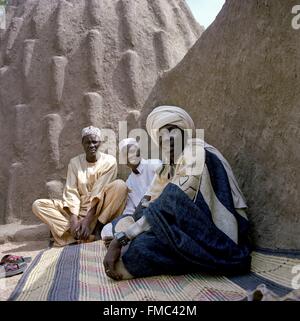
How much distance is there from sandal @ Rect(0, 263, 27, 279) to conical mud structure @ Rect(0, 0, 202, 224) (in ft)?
9.51

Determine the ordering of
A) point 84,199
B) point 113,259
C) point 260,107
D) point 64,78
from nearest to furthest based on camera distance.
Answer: point 113,259 → point 260,107 → point 84,199 → point 64,78

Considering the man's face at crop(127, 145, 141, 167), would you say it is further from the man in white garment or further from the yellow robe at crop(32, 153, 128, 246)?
the yellow robe at crop(32, 153, 128, 246)

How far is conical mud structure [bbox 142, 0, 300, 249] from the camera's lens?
314 centimetres

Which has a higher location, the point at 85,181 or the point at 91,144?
the point at 91,144

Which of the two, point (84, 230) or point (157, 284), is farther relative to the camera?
point (84, 230)

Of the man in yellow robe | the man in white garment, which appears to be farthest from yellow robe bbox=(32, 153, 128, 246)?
the man in white garment

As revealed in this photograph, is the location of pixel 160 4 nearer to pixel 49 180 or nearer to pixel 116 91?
pixel 116 91

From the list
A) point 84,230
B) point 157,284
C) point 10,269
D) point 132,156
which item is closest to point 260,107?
point 157,284

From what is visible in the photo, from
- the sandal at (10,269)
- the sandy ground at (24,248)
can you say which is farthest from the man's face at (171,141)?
the sandy ground at (24,248)

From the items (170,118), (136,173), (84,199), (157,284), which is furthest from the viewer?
(84,199)

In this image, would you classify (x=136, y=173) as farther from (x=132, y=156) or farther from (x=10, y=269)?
(x=10, y=269)

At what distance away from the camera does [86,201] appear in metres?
5.46

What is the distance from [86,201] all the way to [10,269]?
5.71 feet

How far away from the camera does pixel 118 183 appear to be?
5266 millimetres
